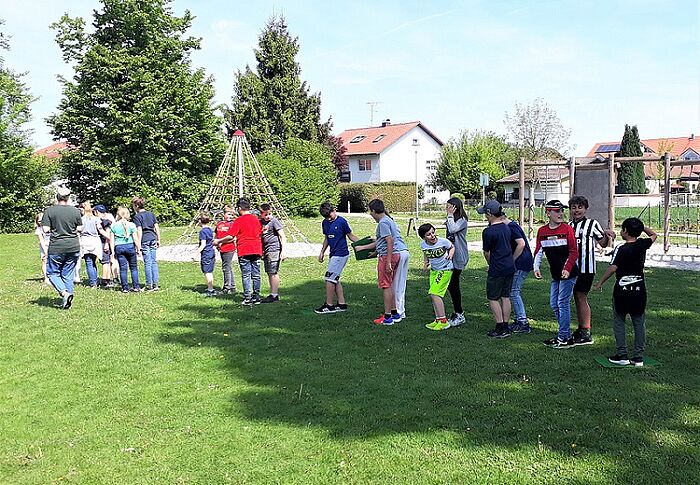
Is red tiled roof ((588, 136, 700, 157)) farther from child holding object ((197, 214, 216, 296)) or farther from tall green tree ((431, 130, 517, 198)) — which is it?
child holding object ((197, 214, 216, 296))

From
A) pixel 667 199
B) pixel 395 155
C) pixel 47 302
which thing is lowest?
pixel 47 302

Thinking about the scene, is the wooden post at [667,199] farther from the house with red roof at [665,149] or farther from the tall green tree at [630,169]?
the house with red roof at [665,149]

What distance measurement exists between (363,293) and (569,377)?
559 cm

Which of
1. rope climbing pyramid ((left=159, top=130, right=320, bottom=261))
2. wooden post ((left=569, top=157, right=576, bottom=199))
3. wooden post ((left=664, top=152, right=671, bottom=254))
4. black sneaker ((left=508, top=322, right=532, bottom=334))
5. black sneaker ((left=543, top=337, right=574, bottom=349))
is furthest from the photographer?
rope climbing pyramid ((left=159, top=130, right=320, bottom=261))

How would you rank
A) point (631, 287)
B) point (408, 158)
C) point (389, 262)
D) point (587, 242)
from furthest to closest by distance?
point (408, 158) → point (389, 262) → point (587, 242) → point (631, 287)

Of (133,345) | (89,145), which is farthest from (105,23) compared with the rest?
(133,345)

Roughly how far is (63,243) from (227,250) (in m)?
2.62

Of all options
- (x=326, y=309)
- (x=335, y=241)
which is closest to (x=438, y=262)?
(x=335, y=241)

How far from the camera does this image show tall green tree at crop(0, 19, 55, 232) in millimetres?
34000

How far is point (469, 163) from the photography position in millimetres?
50969

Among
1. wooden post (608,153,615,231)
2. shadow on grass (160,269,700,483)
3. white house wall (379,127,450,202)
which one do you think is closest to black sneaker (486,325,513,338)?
shadow on grass (160,269,700,483)

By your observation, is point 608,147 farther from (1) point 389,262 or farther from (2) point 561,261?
(2) point 561,261

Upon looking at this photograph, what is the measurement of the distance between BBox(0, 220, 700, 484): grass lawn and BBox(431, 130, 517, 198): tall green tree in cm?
4222

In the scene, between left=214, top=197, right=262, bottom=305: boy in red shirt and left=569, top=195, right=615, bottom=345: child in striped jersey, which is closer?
left=569, top=195, right=615, bottom=345: child in striped jersey
